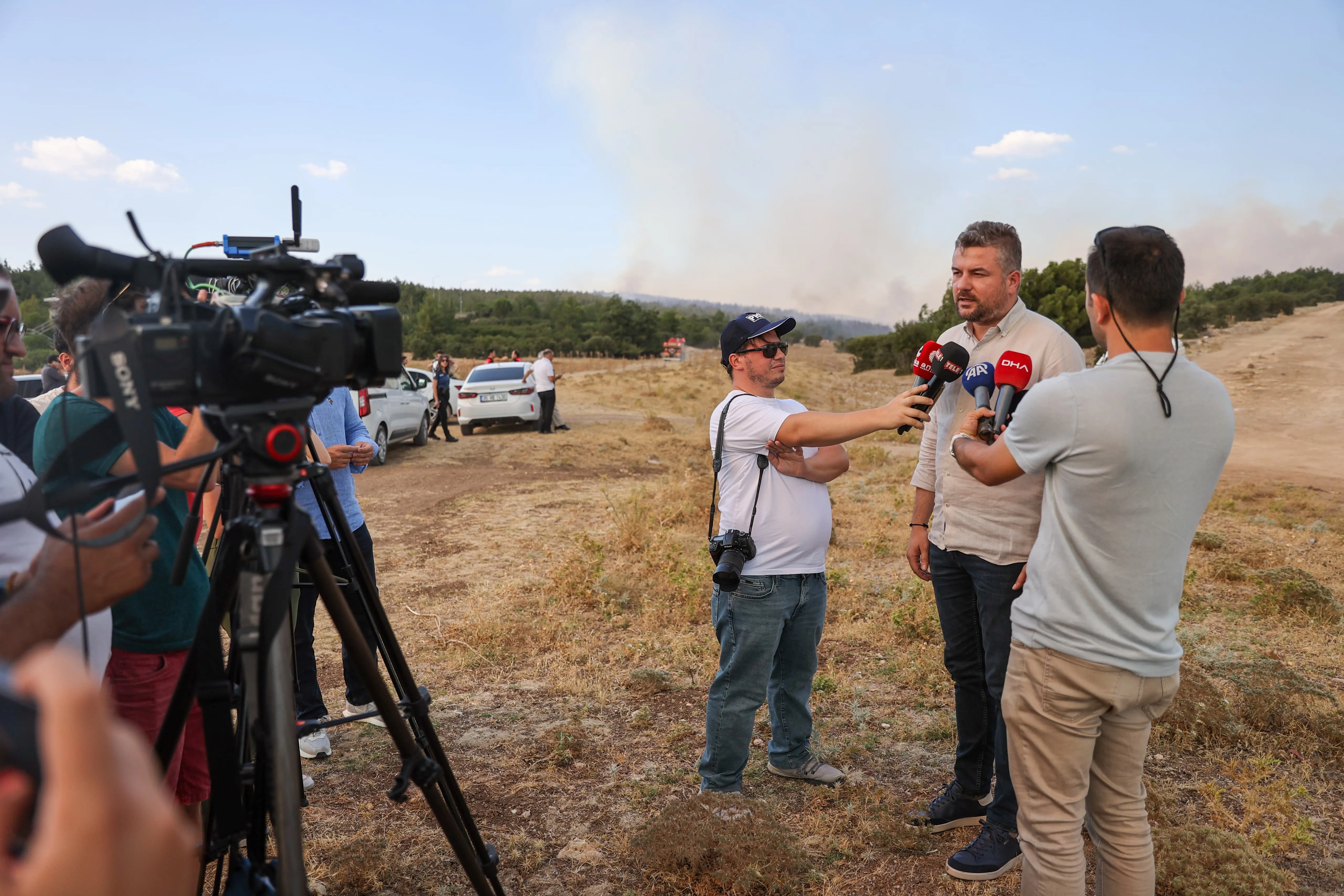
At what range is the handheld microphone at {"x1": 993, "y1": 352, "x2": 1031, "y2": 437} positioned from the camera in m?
2.69

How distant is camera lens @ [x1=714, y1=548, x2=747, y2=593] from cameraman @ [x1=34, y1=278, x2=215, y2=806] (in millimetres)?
1751

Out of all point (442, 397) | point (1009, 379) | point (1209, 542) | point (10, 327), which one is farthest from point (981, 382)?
point (442, 397)

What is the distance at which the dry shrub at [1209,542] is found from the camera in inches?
281

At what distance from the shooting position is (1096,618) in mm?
2232

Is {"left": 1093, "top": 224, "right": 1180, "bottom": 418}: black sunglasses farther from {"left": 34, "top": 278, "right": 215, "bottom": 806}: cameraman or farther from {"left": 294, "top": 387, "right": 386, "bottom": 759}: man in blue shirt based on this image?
{"left": 294, "top": 387, "right": 386, "bottom": 759}: man in blue shirt

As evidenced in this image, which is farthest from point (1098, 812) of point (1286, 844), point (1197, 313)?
point (1197, 313)

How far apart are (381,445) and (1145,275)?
488 inches

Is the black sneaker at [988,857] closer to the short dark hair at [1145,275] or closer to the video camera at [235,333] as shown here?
the short dark hair at [1145,275]

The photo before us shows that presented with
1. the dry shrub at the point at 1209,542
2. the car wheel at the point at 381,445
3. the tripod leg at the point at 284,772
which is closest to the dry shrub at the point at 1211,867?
the tripod leg at the point at 284,772

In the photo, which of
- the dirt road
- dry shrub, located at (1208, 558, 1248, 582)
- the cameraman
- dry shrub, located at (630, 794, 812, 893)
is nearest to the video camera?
the cameraman

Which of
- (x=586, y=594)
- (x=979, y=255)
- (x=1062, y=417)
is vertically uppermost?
(x=979, y=255)

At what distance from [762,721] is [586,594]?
220cm

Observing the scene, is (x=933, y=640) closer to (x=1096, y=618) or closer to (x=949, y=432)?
(x=949, y=432)

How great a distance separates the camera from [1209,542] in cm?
716
